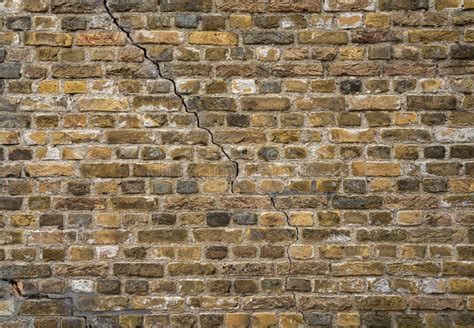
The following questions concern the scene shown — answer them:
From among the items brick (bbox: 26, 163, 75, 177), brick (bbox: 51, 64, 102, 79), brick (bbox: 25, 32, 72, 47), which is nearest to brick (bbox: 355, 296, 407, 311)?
brick (bbox: 26, 163, 75, 177)

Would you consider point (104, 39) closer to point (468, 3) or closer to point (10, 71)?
point (10, 71)

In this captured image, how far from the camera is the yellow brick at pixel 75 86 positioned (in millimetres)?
2662

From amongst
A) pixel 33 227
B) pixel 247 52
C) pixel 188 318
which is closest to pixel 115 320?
pixel 188 318

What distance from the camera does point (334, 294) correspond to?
2650mm

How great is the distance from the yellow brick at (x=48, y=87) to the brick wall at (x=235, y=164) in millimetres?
12

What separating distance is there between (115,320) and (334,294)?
116 centimetres

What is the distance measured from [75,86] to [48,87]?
0.14m

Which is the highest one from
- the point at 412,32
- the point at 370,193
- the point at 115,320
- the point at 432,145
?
the point at 412,32

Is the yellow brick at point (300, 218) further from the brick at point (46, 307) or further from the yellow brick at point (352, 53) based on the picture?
the brick at point (46, 307)

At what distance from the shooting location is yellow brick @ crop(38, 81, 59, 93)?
266 cm

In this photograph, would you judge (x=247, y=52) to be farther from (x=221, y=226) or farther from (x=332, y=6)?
(x=221, y=226)

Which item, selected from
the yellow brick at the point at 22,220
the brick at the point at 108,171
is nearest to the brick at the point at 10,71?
the brick at the point at 108,171

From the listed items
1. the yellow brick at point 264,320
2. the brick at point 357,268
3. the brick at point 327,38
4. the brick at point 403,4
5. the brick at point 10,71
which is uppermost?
the brick at point 403,4

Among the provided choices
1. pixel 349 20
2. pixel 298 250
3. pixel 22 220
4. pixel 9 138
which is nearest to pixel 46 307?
pixel 22 220
